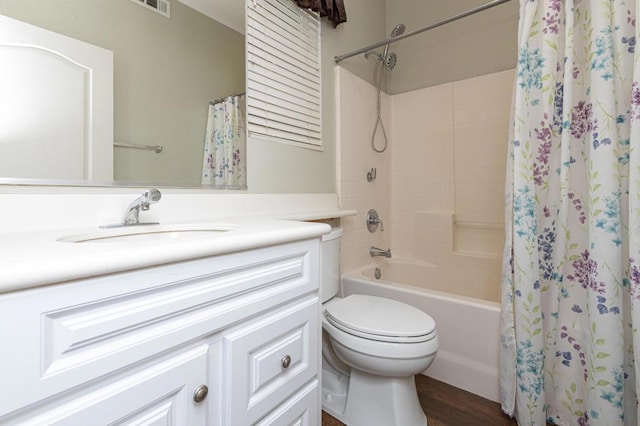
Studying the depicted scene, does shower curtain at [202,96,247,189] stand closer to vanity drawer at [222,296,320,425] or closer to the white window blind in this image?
the white window blind

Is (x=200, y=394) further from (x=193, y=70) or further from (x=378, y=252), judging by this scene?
(x=378, y=252)

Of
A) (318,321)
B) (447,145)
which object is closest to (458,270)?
(447,145)

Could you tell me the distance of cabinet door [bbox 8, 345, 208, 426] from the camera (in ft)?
1.51

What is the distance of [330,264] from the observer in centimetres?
140

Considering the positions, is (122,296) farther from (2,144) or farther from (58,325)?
(2,144)

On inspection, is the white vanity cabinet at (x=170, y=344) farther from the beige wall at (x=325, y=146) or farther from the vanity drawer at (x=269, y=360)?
the beige wall at (x=325, y=146)

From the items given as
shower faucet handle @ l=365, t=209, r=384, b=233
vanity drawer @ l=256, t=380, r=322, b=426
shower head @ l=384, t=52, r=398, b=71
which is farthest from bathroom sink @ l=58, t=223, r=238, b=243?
shower head @ l=384, t=52, r=398, b=71

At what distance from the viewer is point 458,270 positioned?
2.08 m

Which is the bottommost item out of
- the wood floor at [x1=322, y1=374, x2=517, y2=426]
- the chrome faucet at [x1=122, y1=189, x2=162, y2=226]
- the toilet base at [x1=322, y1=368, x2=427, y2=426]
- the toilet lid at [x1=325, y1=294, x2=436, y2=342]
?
the wood floor at [x1=322, y1=374, x2=517, y2=426]

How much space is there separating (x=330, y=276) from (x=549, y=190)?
98 cm

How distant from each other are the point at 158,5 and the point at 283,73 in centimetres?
58

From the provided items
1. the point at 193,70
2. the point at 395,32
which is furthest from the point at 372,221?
the point at 193,70

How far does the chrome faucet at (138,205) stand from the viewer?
87cm

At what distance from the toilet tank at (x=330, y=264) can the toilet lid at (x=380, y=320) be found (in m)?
0.08
